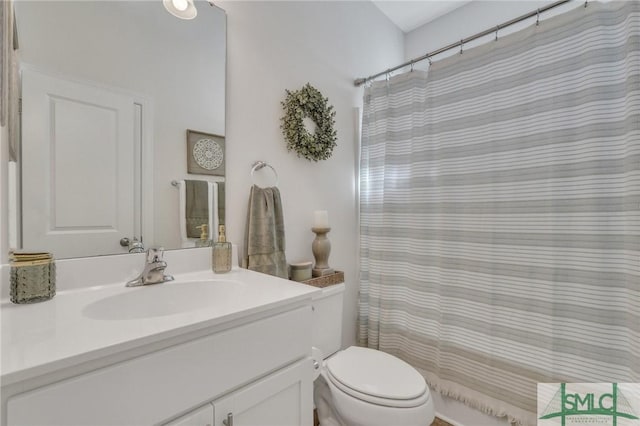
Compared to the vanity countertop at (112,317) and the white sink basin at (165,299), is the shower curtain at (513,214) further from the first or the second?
the white sink basin at (165,299)

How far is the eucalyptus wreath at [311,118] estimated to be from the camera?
4.97ft

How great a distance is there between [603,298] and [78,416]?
1.66 meters

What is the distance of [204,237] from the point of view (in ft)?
4.00

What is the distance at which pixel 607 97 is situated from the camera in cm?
116

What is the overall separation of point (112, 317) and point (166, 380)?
365 mm

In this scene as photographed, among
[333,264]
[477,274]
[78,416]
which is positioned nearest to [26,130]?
[78,416]

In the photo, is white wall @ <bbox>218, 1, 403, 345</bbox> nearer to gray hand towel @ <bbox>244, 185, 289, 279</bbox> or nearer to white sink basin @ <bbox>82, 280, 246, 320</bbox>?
gray hand towel @ <bbox>244, 185, 289, 279</bbox>

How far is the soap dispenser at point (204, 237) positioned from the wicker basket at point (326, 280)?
0.49 metres

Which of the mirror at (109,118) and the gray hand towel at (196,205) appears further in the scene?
the gray hand towel at (196,205)

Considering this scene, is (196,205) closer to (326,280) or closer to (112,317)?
(112,317)

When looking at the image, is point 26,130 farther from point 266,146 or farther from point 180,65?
point 266,146

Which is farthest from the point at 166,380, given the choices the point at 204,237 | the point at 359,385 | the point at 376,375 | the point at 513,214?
the point at 513,214

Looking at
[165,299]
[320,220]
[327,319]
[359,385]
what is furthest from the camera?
[320,220]

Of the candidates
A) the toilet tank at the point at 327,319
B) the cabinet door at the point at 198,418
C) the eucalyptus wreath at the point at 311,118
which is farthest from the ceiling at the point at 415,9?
A: the cabinet door at the point at 198,418
